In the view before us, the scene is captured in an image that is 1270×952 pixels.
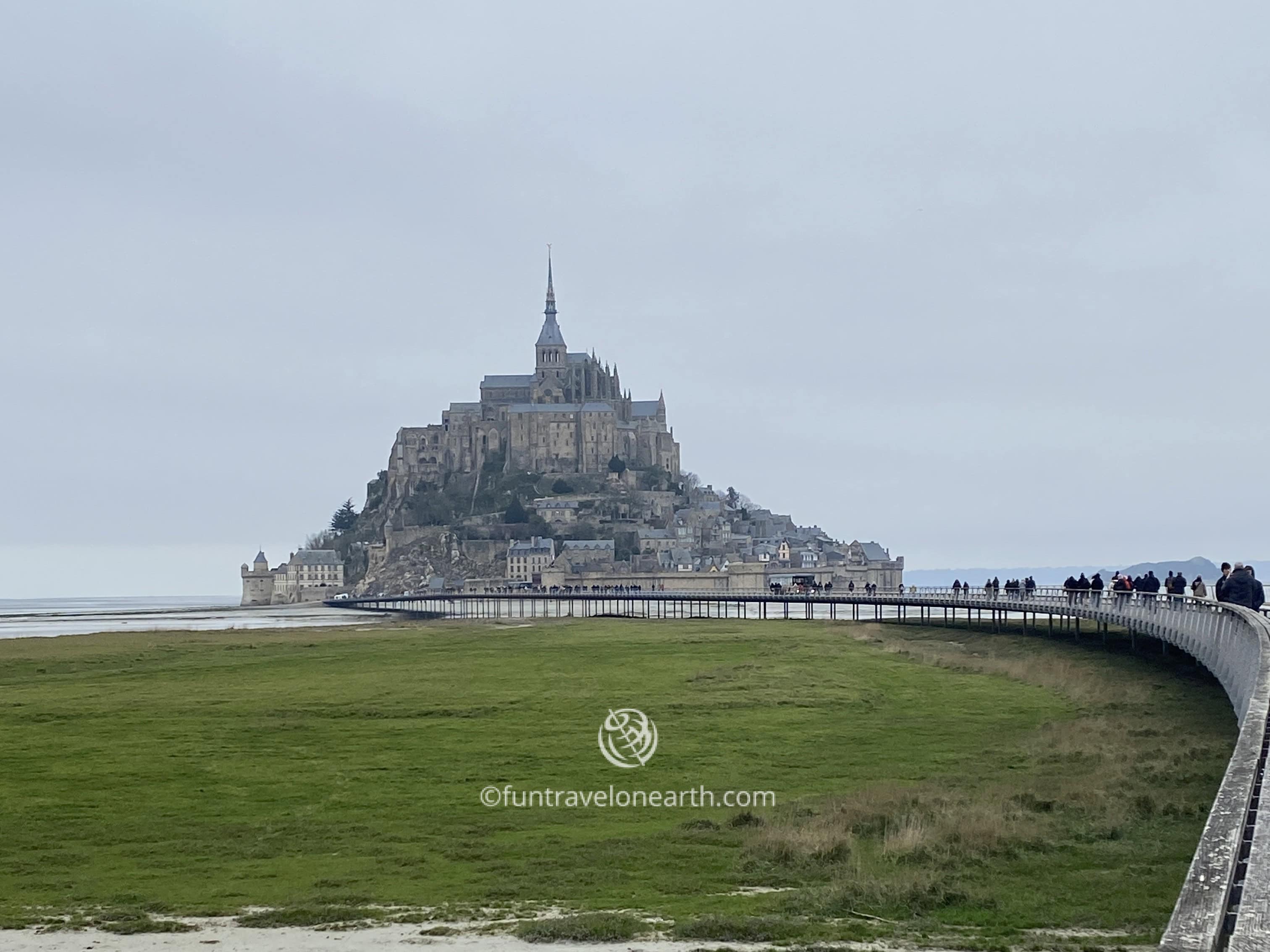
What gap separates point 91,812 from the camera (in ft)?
68.8

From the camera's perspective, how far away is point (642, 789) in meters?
22.7

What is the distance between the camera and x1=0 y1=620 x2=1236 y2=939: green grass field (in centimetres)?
1588

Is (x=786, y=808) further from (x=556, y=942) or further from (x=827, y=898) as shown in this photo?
(x=556, y=942)

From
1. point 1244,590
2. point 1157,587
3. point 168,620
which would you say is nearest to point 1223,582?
point 1244,590

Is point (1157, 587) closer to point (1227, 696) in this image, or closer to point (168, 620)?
point (1227, 696)

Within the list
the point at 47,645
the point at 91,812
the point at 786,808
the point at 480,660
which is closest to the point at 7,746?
the point at 91,812

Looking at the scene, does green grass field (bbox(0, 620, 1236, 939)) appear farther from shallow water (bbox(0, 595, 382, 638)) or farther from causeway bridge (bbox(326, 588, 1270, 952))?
shallow water (bbox(0, 595, 382, 638))

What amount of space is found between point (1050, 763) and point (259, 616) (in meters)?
144

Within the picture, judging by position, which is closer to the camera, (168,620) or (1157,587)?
(1157,587)

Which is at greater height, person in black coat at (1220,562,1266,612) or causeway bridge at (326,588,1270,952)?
person in black coat at (1220,562,1266,612)

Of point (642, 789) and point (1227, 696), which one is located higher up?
point (1227, 696)

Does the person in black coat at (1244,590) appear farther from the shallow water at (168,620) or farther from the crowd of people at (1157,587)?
the shallow water at (168,620)

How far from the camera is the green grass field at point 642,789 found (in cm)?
1588

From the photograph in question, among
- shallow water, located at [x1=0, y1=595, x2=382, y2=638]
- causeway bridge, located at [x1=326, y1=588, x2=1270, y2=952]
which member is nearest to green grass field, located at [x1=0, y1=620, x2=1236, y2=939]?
causeway bridge, located at [x1=326, y1=588, x2=1270, y2=952]
